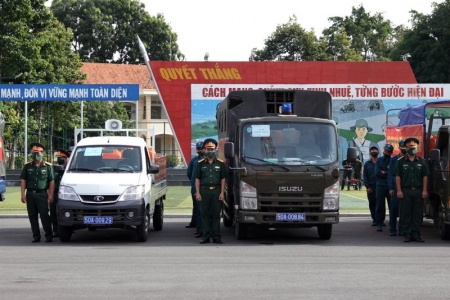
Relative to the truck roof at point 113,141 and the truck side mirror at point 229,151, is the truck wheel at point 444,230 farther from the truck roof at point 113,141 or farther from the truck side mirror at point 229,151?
the truck roof at point 113,141

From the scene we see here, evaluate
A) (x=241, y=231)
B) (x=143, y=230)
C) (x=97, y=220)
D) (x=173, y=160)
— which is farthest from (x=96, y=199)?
(x=173, y=160)

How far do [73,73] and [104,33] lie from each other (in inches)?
1155

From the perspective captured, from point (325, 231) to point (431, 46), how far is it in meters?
55.7

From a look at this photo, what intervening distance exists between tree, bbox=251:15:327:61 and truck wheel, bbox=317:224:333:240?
63.4 meters

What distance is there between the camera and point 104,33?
8869 centimetres

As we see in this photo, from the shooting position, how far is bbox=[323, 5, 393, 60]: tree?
97938 mm

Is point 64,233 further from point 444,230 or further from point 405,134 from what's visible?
point 405,134

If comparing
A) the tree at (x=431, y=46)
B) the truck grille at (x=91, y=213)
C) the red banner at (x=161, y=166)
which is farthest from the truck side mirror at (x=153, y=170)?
the tree at (x=431, y=46)

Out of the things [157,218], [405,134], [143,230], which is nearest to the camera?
[143,230]

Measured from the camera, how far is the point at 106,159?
17.6 metres

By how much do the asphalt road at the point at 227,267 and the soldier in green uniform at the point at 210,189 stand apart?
1.09ft

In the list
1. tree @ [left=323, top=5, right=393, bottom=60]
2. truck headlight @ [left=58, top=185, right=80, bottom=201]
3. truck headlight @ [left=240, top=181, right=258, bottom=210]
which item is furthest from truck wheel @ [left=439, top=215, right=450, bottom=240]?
tree @ [left=323, top=5, right=393, bottom=60]


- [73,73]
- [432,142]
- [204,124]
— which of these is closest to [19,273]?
[432,142]

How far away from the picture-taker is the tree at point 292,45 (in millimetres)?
80375
